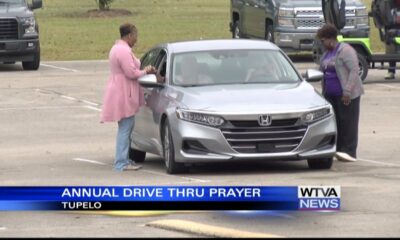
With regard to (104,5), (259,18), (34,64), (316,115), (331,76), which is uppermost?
(331,76)

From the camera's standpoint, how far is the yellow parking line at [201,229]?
9.95m

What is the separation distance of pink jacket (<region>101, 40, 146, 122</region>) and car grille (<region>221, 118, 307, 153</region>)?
4.90ft

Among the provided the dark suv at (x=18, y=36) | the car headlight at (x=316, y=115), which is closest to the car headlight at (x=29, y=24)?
the dark suv at (x=18, y=36)

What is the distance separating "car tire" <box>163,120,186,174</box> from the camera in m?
14.5

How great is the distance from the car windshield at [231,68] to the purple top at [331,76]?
1.35 feet

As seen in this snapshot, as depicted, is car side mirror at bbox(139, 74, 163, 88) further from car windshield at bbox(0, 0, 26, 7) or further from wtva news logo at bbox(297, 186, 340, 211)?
car windshield at bbox(0, 0, 26, 7)

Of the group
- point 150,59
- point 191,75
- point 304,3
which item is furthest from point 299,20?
point 191,75

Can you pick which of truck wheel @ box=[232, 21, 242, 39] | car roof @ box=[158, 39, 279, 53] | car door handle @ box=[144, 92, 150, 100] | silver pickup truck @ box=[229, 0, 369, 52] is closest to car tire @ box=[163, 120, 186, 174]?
car door handle @ box=[144, 92, 150, 100]

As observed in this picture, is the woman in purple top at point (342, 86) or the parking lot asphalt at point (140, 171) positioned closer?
the parking lot asphalt at point (140, 171)

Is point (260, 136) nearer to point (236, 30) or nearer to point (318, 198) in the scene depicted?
point (318, 198)

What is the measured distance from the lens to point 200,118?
14289 mm

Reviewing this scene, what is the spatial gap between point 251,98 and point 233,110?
385mm

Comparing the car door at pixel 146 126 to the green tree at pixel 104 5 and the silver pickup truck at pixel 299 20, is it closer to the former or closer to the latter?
the silver pickup truck at pixel 299 20

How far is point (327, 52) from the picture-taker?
51.8ft
